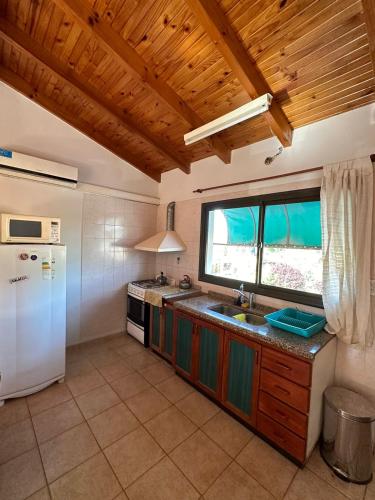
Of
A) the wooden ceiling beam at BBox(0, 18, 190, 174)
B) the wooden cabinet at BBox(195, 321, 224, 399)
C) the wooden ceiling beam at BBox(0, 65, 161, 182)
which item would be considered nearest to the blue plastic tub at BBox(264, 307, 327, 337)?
the wooden cabinet at BBox(195, 321, 224, 399)

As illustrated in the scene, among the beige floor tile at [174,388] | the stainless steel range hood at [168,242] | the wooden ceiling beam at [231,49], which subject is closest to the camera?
the wooden ceiling beam at [231,49]

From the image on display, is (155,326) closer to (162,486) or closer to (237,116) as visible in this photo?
(162,486)

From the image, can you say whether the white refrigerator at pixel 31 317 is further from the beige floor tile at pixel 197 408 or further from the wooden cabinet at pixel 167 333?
the beige floor tile at pixel 197 408

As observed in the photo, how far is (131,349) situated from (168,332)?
0.75 m

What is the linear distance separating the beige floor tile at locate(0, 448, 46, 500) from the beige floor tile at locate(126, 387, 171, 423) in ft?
→ 2.37

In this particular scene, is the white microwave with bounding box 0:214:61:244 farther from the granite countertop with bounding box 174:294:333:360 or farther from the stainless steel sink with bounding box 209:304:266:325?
the stainless steel sink with bounding box 209:304:266:325

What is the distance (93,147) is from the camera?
2959mm

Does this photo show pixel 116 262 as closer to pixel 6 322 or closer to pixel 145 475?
pixel 6 322

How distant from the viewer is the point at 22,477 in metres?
1.36

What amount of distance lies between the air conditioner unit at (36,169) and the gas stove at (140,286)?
5.17 feet

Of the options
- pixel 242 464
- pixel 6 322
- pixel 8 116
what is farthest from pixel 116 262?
pixel 242 464

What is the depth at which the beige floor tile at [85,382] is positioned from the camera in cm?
217

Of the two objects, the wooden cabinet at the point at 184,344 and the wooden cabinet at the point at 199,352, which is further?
the wooden cabinet at the point at 184,344

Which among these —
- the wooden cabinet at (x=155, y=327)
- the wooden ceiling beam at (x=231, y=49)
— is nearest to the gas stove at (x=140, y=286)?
the wooden cabinet at (x=155, y=327)
